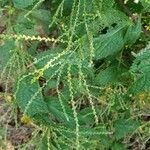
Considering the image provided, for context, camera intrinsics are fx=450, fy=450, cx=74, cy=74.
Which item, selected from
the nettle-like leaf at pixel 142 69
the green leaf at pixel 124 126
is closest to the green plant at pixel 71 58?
the nettle-like leaf at pixel 142 69

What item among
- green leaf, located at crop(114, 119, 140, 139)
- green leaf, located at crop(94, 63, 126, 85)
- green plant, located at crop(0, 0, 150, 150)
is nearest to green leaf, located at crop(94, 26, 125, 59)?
green plant, located at crop(0, 0, 150, 150)

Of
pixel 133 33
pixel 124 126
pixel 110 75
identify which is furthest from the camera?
pixel 124 126

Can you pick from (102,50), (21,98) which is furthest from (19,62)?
(102,50)

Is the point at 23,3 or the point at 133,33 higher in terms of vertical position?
the point at 23,3

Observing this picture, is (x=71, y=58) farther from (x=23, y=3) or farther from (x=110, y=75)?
(x=110, y=75)

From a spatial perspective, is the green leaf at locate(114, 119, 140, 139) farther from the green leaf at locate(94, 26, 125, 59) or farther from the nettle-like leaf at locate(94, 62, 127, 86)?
the green leaf at locate(94, 26, 125, 59)

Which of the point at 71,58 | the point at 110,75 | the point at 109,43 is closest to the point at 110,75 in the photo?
the point at 110,75

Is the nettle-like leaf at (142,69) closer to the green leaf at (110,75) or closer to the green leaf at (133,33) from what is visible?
the green leaf at (133,33)
